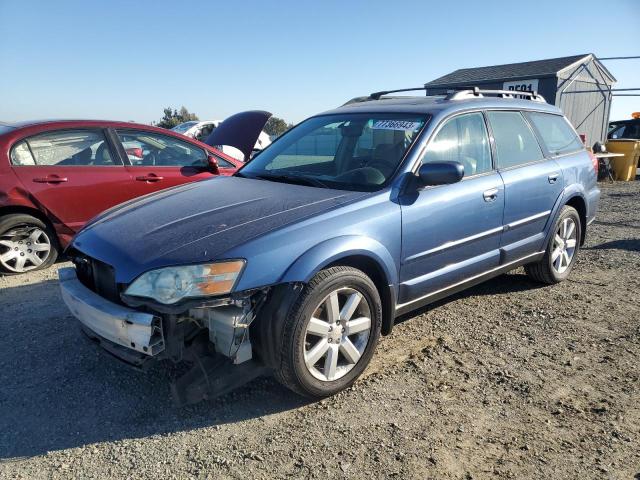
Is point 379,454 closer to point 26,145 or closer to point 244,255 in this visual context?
point 244,255

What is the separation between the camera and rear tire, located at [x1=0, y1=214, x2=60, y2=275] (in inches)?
192

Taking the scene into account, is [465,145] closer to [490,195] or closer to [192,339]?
[490,195]

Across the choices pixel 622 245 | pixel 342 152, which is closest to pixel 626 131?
pixel 622 245

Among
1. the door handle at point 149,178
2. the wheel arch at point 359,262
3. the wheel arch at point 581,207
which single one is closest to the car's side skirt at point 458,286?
the wheel arch at point 359,262

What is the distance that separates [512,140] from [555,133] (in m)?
0.87

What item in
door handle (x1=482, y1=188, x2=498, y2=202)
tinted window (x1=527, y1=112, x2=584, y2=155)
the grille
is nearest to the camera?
the grille

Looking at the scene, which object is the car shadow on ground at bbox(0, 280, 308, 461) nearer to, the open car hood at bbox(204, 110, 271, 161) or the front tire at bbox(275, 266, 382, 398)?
the front tire at bbox(275, 266, 382, 398)

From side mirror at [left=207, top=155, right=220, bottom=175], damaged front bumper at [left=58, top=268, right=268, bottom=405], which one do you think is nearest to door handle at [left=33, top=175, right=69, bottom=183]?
side mirror at [left=207, top=155, right=220, bottom=175]

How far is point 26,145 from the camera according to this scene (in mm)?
5051

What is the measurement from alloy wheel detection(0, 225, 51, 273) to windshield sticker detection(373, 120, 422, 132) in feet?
11.6

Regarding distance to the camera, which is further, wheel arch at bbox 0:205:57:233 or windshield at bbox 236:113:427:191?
wheel arch at bbox 0:205:57:233

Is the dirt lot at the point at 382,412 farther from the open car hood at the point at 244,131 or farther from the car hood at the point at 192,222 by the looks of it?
the open car hood at the point at 244,131

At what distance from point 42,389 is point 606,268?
17.3ft

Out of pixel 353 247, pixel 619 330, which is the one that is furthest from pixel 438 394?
pixel 619 330
